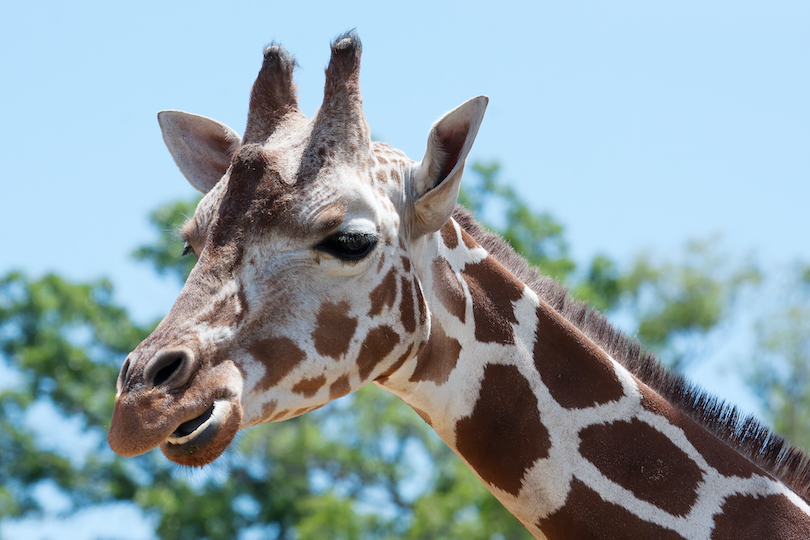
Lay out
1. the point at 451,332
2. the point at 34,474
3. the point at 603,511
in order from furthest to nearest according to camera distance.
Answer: the point at 34,474 → the point at 451,332 → the point at 603,511

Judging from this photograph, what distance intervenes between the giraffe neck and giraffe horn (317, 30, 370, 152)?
720 millimetres

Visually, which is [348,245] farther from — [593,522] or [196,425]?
[593,522]

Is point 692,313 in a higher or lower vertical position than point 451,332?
lower

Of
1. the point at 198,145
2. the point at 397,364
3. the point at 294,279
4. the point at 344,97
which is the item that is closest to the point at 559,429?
the point at 397,364

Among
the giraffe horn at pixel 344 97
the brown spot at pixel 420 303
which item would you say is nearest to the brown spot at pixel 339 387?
the brown spot at pixel 420 303

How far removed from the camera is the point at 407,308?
4.03 meters

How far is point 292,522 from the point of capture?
30.8 metres

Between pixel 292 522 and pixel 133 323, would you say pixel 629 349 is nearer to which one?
pixel 292 522

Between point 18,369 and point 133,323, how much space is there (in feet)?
15.1

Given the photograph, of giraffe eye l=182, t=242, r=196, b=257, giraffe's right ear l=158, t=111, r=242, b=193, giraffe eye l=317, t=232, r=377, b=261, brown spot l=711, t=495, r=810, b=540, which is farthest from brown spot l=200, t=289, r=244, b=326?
brown spot l=711, t=495, r=810, b=540

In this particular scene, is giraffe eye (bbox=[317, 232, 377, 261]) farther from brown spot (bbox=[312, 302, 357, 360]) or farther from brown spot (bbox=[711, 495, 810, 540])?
brown spot (bbox=[711, 495, 810, 540])

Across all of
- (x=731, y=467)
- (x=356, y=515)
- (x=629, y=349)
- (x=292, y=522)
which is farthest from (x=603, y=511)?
(x=292, y=522)

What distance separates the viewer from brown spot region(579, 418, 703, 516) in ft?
12.8

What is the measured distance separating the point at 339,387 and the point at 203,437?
2.66 ft
